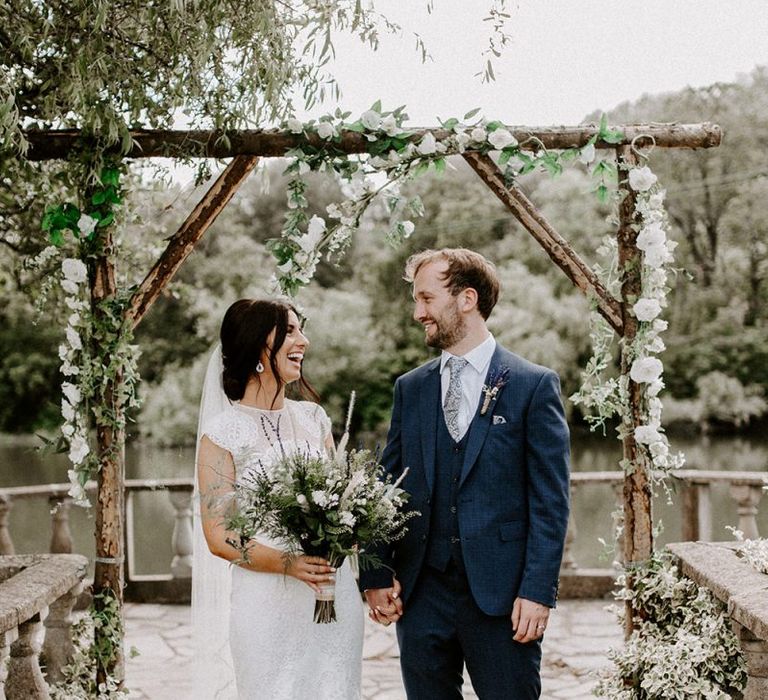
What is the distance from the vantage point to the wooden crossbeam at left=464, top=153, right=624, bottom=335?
4211 mm

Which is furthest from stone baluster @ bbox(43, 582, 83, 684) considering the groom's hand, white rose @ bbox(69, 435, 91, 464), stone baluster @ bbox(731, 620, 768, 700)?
stone baluster @ bbox(731, 620, 768, 700)

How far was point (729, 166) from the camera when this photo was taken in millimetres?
19141

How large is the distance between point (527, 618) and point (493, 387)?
0.70m

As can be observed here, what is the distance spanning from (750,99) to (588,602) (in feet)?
49.7

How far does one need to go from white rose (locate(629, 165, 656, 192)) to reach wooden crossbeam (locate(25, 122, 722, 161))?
14 centimetres

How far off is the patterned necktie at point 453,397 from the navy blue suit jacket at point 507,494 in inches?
1.5

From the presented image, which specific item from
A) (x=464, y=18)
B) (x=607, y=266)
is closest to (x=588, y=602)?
(x=607, y=266)

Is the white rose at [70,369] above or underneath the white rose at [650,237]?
underneath

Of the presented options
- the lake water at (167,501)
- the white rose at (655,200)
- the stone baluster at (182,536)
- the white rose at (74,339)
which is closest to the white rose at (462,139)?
the white rose at (655,200)

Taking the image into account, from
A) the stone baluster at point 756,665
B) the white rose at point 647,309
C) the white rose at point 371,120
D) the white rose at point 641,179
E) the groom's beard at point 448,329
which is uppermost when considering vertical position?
the white rose at point 371,120

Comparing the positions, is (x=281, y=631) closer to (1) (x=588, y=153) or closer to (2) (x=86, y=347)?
(2) (x=86, y=347)

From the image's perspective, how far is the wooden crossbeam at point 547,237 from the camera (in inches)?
166

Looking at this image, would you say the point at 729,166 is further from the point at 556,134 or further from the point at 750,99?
the point at 556,134

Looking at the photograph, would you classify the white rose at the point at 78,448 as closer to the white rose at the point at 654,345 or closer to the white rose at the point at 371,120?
the white rose at the point at 371,120
